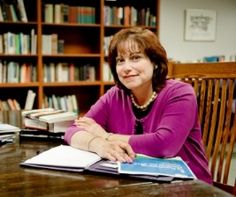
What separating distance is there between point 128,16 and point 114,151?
3.43m

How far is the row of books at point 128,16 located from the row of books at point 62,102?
1.00 m

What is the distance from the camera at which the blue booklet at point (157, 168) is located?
0.94 meters

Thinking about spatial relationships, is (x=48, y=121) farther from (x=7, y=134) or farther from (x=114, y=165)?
(x=114, y=165)

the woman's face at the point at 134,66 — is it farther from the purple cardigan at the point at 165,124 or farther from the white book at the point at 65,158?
the white book at the point at 65,158

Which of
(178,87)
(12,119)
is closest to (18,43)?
(12,119)

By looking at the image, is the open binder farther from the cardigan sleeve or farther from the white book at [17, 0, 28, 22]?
the white book at [17, 0, 28, 22]

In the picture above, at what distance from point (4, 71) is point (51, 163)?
3104mm

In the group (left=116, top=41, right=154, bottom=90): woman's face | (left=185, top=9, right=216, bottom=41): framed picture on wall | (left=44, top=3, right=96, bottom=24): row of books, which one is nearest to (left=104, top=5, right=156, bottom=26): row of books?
(left=44, top=3, right=96, bottom=24): row of books

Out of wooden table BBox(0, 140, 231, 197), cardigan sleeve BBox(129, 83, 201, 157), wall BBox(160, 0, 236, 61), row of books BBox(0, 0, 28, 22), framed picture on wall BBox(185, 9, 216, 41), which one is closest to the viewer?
wooden table BBox(0, 140, 231, 197)

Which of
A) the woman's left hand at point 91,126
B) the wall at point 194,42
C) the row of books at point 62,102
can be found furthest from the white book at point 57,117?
the wall at point 194,42

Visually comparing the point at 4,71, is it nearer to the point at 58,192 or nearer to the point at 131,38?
the point at 131,38

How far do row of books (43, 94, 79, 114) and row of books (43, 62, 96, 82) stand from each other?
0.71 feet

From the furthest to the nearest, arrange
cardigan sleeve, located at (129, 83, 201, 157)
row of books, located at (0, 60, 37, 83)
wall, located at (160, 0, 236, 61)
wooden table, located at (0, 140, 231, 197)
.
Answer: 1. wall, located at (160, 0, 236, 61)
2. row of books, located at (0, 60, 37, 83)
3. cardigan sleeve, located at (129, 83, 201, 157)
4. wooden table, located at (0, 140, 231, 197)

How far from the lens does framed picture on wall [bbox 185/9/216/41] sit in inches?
196
